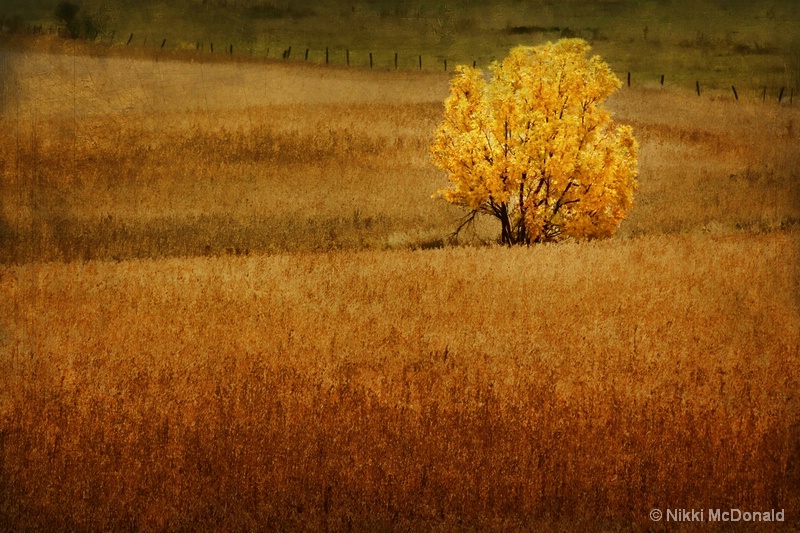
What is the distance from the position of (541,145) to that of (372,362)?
Result: 747cm

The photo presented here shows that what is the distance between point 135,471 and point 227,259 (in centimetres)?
793

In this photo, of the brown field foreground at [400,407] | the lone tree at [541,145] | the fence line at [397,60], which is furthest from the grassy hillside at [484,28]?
the brown field foreground at [400,407]

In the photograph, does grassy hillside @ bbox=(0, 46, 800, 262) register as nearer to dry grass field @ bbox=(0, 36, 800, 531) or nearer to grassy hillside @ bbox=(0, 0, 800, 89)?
dry grass field @ bbox=(0, 36, 800, 531)

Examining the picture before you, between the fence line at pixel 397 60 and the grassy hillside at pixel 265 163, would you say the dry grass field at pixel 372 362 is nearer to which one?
the grassy hillside at pixel 265 163

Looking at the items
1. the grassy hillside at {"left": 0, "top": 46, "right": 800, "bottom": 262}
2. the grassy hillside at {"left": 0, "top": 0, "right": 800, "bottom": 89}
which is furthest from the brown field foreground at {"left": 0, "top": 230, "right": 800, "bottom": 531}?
the grassy hillside at {"left": 0, "top": 46, "right": 800, "bottom": 262}

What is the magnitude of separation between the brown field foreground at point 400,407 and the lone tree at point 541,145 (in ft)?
14.9

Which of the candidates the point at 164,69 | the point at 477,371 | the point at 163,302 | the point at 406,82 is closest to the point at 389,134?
the point at 406,82

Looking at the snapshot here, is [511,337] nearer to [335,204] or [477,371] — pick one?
[477,371]

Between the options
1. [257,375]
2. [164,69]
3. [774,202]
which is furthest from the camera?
[164,69]

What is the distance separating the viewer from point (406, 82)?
2145 cm

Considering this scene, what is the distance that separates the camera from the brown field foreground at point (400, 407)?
258 inches

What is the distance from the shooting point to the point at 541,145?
1480 cm

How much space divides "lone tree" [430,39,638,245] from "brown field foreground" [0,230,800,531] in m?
4.55

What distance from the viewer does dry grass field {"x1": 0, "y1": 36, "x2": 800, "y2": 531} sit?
6.61 metres
